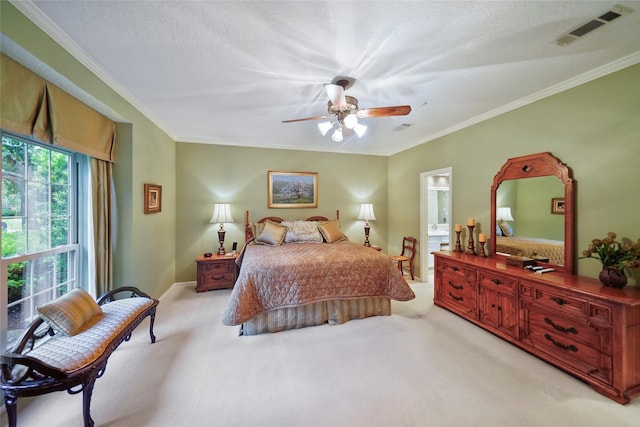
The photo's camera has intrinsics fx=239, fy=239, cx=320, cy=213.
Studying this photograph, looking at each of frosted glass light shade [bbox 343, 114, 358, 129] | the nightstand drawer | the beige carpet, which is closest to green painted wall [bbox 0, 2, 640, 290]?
the nightstand drawer

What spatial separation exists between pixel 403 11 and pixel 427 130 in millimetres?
2835

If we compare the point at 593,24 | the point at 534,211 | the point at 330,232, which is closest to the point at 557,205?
the point at 534,211

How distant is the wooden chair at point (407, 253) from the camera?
15.7 ft

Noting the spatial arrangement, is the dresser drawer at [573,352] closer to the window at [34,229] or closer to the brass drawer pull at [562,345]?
the brass drawer pull at [562,345]

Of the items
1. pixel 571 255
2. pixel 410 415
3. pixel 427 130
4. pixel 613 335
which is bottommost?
pixel 410 415

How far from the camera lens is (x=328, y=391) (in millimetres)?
1914

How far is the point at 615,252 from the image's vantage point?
6.77ft

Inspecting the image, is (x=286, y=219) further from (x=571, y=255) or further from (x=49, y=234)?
(x=571, y=255)

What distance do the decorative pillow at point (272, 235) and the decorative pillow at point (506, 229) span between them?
3.33 metres

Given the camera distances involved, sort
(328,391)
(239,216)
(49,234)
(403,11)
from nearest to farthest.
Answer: (403,11)
(328,391)
(49,234)
(239,216)

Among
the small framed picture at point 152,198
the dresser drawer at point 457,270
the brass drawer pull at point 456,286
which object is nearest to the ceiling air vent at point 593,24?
the dresser drawer at point 457,270

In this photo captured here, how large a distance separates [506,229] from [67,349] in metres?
4.55

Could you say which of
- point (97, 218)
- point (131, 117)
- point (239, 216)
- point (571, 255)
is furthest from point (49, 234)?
point (571, 255)

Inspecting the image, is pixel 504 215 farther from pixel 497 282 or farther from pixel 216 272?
pixel 216 272
